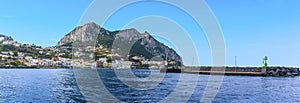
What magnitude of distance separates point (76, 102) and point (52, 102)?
299 centimetres

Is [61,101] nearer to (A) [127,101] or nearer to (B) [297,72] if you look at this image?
(A) [127,101]

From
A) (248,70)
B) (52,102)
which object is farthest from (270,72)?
(52,102)

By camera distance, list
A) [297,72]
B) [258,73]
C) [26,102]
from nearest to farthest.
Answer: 1. [26,102]
2. [258,73]
3. [297,72]

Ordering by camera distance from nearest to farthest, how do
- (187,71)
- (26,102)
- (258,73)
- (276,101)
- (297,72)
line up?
(26,102) < (276,101) < (258,73) < (297,72) < (187,71)

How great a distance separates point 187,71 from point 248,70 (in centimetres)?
3449

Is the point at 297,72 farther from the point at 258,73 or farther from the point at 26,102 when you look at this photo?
the point at 26,102

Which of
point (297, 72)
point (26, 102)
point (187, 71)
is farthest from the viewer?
point (187, 71)

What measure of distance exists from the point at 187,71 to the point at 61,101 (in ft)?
469

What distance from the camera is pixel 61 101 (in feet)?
127

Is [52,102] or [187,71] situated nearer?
[52,102]

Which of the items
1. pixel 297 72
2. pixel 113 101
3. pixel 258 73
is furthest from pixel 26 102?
pixel 297 72

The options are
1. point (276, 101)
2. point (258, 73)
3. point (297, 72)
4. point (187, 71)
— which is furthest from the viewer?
point (187, 71)

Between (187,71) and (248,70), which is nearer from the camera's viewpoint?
(248,70)

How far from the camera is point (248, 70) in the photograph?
158500 millimetres
